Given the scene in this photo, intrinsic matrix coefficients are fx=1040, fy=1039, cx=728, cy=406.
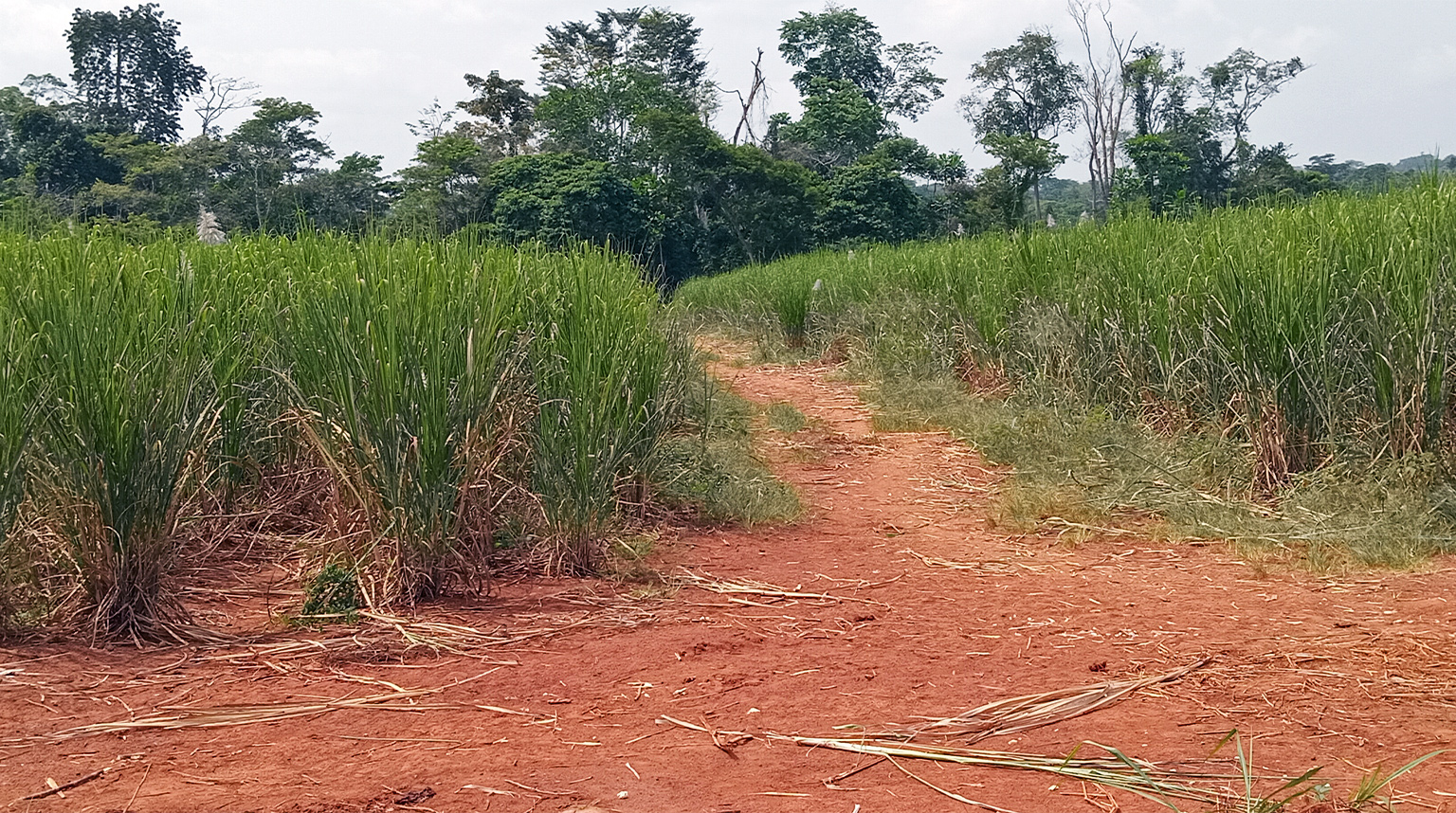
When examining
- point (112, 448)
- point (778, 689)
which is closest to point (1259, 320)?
point (778, 689)

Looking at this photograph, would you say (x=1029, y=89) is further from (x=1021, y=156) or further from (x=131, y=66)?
(x=131, y=66)

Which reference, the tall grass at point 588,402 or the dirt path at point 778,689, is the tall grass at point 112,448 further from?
the tall grass at point 588,402

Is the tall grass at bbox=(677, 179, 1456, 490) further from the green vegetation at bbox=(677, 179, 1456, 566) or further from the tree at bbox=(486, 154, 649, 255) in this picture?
the tree at bbox=(486, 154, 649, 255)

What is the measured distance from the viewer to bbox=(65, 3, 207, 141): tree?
110 ft

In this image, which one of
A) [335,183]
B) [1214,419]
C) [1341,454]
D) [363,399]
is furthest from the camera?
[335,183]

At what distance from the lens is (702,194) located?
89.5 feet

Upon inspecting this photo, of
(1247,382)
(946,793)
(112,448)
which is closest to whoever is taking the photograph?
(946,793)

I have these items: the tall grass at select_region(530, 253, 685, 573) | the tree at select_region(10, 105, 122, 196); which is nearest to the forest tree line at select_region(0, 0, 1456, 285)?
the tree at select_region(10, 105, 122, 196)

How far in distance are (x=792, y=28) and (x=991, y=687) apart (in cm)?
3653

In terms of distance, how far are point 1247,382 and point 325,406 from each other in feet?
15.1

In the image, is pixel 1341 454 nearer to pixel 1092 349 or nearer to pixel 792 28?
pixel 1092 349

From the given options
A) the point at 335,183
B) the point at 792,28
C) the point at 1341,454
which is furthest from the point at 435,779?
the point at 792,28

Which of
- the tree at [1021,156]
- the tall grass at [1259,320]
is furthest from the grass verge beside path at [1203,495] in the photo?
the tree at [1021,156]

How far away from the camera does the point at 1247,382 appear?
554 cm
